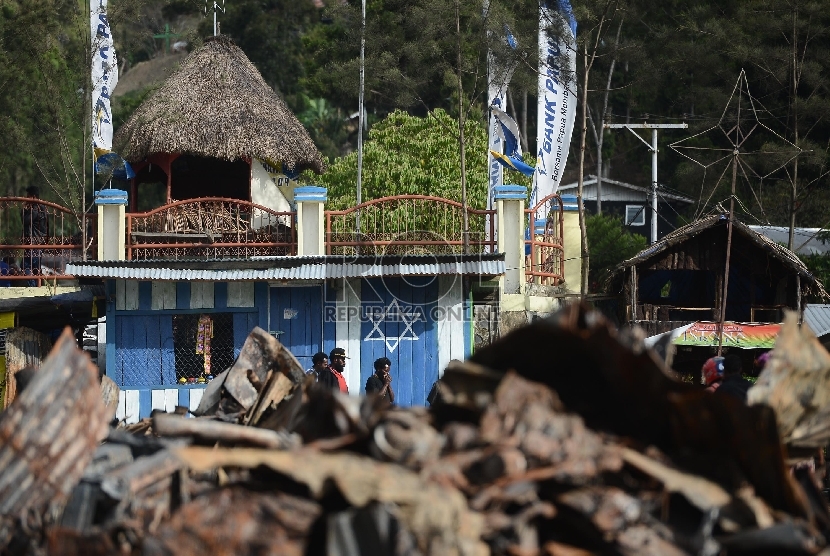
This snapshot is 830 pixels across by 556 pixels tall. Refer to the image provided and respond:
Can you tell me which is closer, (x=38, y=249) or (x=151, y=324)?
(x=151, y=324)

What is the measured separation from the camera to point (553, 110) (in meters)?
17.4

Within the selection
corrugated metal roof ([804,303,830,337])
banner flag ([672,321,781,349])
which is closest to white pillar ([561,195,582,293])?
banner flag ([672,321,781,349])

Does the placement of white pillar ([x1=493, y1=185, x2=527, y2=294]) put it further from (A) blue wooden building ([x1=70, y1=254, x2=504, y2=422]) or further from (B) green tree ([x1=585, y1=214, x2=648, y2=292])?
(B) green tree ([x1=585, y1=214, x2=648, y2=292])

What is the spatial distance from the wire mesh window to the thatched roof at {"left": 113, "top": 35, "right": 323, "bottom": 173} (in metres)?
3.66

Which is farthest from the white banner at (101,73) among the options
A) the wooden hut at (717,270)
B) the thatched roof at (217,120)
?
the wooden hut at (717,270)

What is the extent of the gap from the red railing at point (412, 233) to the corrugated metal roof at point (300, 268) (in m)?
0.71

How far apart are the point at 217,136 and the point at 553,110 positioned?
18.4ft

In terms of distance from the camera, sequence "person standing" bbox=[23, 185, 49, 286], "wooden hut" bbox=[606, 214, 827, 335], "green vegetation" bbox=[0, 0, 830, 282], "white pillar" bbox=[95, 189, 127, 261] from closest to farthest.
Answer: "white pillar" bbox=[95, 189, 127, 261]
"person standing" bbox=[23, 185, 49, 286]
"wooden hut" bbox=[606, 214, 827, 335]
"green vegetation" bbox=[0, 0, 830, 282]

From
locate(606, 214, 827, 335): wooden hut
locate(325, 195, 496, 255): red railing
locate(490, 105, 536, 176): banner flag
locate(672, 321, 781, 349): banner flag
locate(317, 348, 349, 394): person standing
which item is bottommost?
locate(317, 348, 349, 394): person standing

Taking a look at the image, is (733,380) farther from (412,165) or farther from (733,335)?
(412,165)

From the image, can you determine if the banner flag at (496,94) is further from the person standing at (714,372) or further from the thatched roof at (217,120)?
the person standing at (714,372)

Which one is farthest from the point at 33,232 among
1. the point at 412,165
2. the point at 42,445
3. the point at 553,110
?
the point at 42,445

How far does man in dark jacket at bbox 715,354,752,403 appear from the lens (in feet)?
23.2

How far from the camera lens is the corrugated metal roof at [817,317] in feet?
51.7
